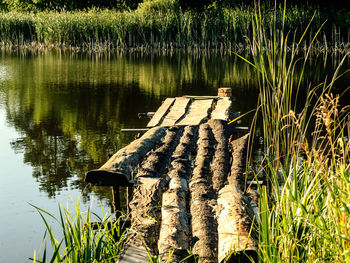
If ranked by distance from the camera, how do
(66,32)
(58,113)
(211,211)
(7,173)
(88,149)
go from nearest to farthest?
1. (211,211)
2. (7,173)
3. (88,149)
4. (58,113)
5. (66,32)

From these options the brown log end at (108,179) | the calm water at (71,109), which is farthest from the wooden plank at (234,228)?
the calm water at (71,109)

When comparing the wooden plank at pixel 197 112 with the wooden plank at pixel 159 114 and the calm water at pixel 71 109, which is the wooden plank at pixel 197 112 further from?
the calm water at pixel 71 109

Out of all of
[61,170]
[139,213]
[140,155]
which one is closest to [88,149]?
[61,170]

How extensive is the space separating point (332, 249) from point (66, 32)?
797 inches

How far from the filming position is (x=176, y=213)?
4.28m

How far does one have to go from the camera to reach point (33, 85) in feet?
45.6

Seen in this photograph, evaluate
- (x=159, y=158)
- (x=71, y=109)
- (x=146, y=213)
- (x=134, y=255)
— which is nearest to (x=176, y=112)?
(x=159, y=158)

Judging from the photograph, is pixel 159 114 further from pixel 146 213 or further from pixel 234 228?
pixel 234 228

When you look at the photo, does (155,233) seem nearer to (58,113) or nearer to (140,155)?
(140,155)

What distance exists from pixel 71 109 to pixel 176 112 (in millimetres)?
3556

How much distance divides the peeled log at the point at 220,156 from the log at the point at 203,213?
8cm

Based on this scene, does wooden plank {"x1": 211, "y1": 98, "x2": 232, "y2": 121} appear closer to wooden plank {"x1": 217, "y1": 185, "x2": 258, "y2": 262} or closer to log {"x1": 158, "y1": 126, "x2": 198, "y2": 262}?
log {"x1": 158, "y1": 126, "x2": 198, "y2": 262}

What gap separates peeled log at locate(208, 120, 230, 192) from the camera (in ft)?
17.3

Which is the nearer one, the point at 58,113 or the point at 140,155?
the point at 140,155
